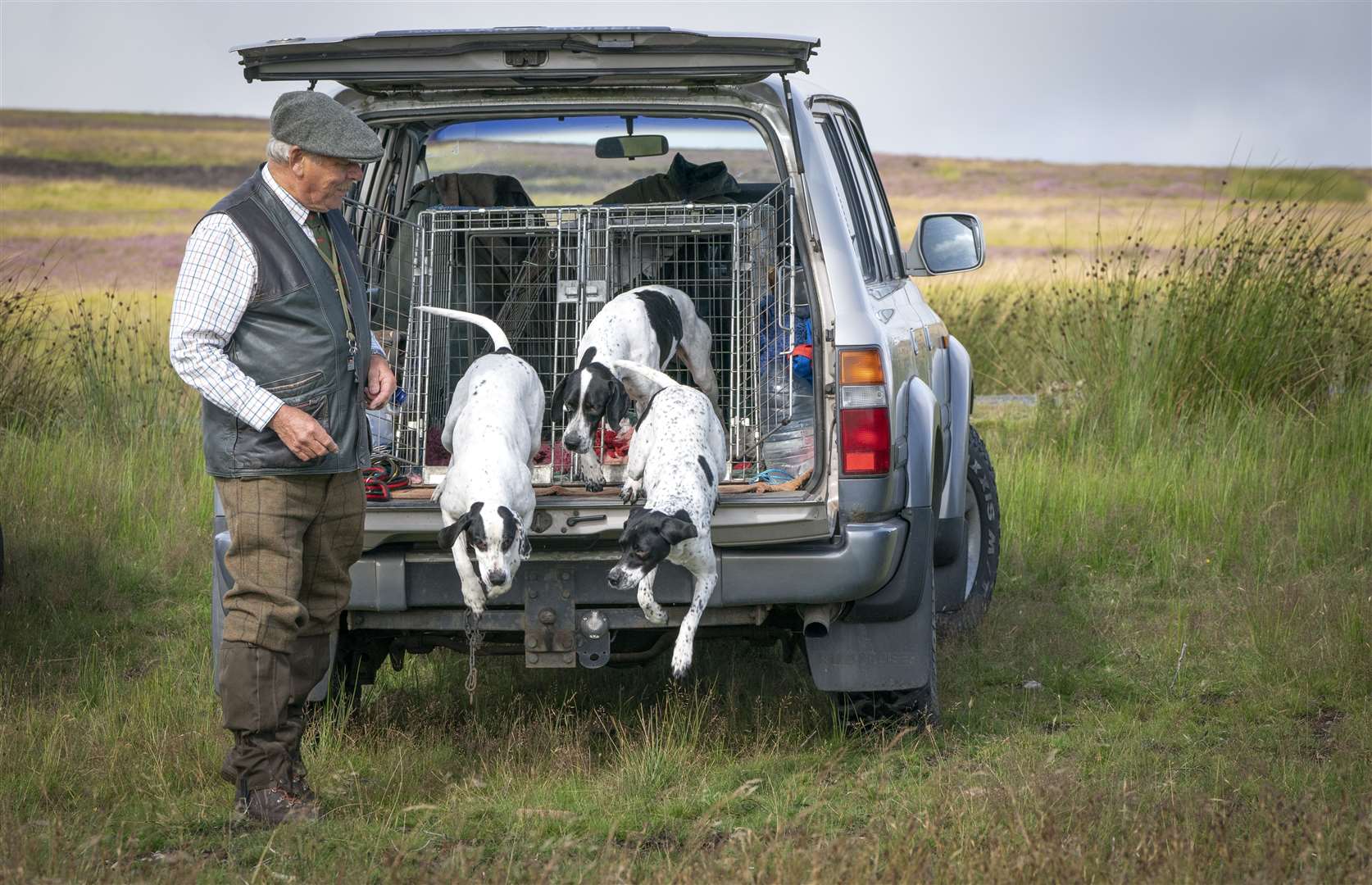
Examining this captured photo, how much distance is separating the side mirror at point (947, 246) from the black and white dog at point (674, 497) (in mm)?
1611

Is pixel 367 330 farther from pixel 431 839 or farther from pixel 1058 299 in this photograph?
pixel 1058 299

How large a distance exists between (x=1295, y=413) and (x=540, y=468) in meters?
6.23

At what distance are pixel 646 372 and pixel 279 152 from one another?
1.46 metres

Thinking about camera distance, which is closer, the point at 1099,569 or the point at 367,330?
the point at 367,330

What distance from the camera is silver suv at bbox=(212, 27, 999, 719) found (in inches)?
171

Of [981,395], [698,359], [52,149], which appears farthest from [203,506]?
[52,149]

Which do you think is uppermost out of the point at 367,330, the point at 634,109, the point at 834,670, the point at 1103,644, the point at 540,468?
the point at 634,109

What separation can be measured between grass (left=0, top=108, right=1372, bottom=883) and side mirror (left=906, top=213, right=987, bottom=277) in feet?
5.61

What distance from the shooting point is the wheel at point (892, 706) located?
16.1ft

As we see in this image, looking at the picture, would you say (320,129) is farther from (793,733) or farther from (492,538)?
(793,733)

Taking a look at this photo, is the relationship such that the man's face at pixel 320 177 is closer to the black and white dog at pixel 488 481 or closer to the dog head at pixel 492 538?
the black and white dog at pixel 488 481

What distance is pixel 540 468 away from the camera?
4949 mm

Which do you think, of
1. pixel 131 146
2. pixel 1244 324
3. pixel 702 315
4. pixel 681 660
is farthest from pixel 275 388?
pixel 131 146

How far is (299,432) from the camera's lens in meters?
3.88
